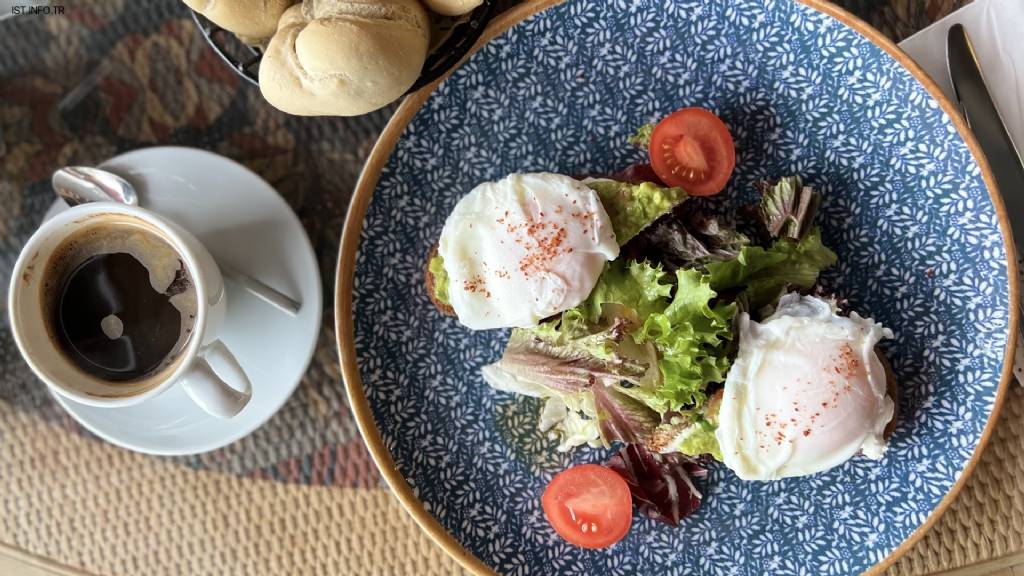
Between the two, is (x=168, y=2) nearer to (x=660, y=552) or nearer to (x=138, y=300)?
(x=138, y=300)

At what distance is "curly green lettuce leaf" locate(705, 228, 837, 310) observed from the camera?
1.50 m

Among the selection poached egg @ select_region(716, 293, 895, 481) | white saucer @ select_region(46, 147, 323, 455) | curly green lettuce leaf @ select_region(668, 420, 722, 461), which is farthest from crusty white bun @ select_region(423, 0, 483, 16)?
curly green lettuce leaf @ select_region(668, 420, 722, 461)

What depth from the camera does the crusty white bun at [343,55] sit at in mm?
1297

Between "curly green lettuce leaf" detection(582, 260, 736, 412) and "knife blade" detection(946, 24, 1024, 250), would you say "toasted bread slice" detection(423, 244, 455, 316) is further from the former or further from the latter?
"knife blade" detection(946, 24, 1024, 250)

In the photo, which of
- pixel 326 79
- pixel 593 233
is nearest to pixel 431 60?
pixel 326 79

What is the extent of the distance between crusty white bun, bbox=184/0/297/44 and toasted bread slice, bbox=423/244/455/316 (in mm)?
531

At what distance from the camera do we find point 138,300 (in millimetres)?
1545

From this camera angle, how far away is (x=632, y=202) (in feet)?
4.93

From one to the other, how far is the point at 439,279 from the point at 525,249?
0.65 ft

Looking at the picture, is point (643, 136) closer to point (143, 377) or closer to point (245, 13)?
point (245, 13)

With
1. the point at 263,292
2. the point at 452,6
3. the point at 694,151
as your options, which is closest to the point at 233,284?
the point at 263,292

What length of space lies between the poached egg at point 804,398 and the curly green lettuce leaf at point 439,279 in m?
0.58

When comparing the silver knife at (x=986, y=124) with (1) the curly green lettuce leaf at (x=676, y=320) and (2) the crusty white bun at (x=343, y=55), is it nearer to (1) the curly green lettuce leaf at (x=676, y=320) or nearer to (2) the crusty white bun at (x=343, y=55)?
(1) the curly green lettuce leaf at (x=676, y=320)

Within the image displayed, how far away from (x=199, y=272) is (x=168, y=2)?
0.71 metres
